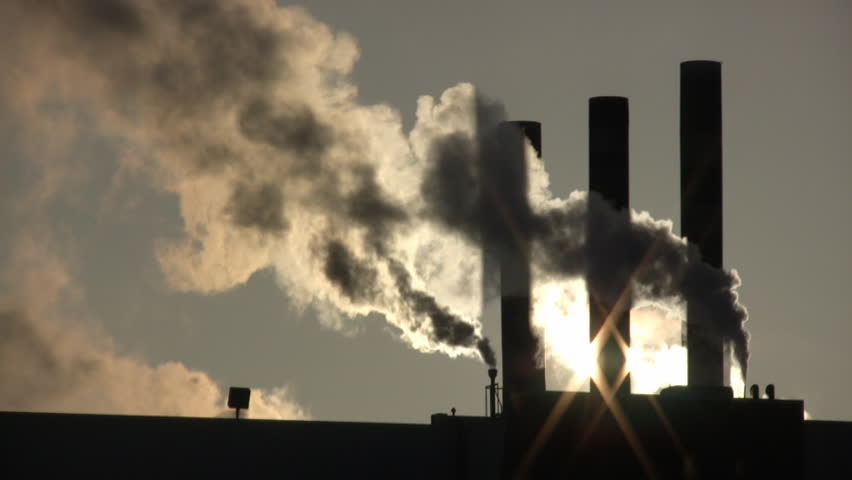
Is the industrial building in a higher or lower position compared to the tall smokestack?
lower

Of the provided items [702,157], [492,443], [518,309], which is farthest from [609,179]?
[492,443]

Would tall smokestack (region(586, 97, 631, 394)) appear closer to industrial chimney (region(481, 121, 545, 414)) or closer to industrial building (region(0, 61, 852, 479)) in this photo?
industrial chimney (region(481, 121, 545, 414))

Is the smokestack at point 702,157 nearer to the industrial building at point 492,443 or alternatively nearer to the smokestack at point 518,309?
the smokestack at point 518,309

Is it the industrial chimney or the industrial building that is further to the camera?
the industrial chimney

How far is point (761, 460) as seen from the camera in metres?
32.5

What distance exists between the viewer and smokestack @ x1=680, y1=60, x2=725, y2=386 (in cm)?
4903

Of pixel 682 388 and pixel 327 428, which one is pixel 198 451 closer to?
pixel 327 428

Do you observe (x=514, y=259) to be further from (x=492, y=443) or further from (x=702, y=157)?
(x=492, y=443)

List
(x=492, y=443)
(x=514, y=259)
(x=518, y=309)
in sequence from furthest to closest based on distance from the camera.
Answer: (x=518, y=309)
(x=514, y=259)
(x=492, y=443)

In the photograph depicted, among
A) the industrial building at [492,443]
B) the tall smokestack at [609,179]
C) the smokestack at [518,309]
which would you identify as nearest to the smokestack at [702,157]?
the tall smokestack at [609,179]

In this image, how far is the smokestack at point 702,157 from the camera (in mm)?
49031

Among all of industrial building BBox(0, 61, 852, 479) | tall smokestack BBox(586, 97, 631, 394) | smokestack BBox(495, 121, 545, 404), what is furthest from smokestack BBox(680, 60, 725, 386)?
industrial building BBox(0, 61, 852, 479)

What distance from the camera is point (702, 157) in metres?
49.4

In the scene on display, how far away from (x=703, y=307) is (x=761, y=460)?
11.3 m
